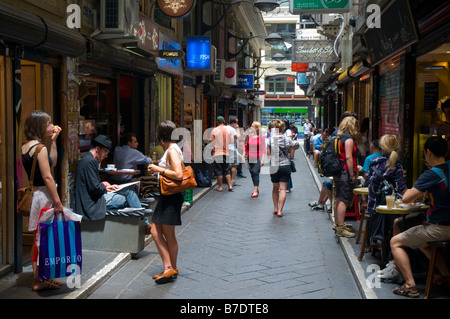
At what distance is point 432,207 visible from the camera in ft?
17.5

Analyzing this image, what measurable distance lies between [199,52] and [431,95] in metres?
8.61

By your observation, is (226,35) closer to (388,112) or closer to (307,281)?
(388,112)

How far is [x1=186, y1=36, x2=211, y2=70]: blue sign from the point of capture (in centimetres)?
1600

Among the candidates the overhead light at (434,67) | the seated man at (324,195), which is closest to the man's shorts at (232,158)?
the seated man at (324,195)

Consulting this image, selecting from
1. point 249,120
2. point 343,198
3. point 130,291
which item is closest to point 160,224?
point 130,291

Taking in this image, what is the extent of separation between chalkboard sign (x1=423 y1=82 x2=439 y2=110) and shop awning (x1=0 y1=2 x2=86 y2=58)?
5460 mm

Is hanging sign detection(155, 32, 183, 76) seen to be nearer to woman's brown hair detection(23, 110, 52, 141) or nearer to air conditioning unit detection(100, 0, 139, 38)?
air conditioning unit detection(100, 0, 139, 38)

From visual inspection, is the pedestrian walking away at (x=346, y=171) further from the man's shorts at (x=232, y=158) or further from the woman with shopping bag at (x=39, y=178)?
the man's shorts at (x=232, y=158)

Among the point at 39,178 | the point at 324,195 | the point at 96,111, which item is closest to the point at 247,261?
the point at 39,178

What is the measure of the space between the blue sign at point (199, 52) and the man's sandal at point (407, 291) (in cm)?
1149

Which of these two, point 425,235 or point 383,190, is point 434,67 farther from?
point 425,235

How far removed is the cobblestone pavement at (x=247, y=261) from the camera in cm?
591

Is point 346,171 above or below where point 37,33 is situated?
below

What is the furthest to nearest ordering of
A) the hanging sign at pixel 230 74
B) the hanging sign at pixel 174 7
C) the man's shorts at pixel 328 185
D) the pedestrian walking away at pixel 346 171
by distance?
1. the hanging sign at pixel 230 74
2. the hanging sign at pixel 174 7
3. the man's shorts at pixel 328 185
4. the pedestrian walking away at pixel 346 171
